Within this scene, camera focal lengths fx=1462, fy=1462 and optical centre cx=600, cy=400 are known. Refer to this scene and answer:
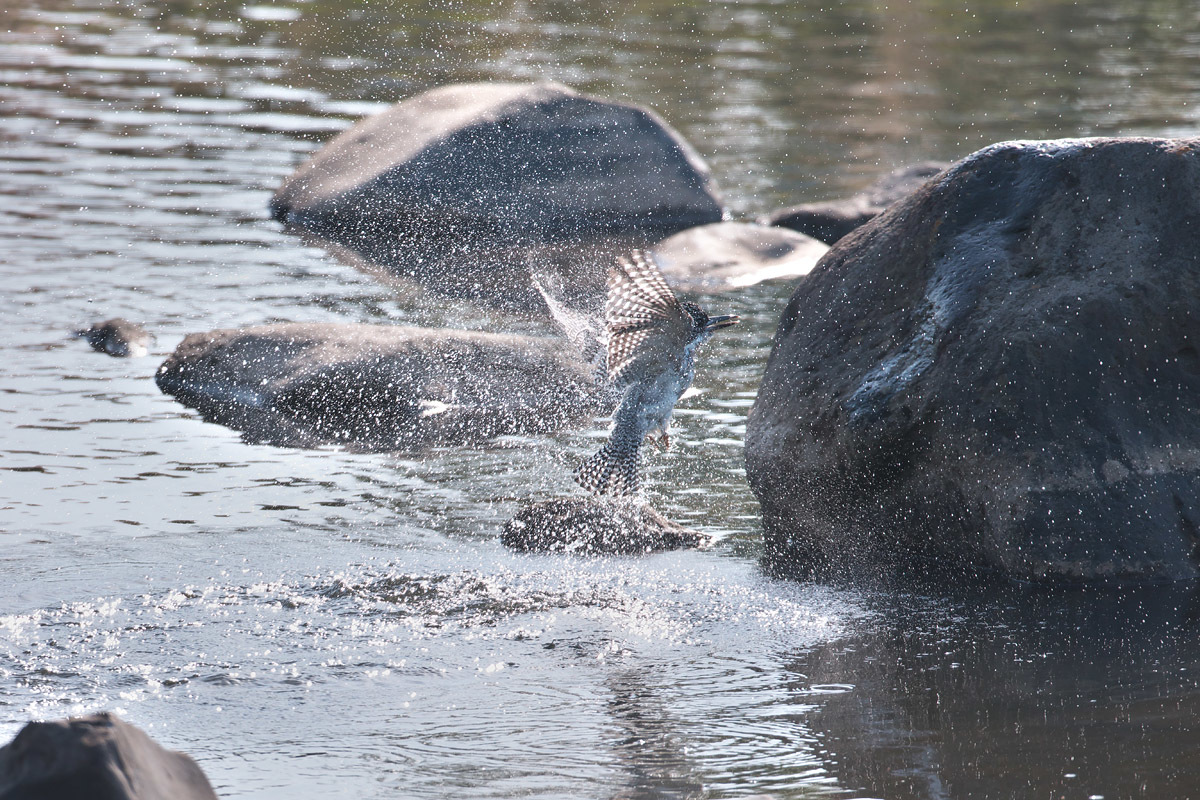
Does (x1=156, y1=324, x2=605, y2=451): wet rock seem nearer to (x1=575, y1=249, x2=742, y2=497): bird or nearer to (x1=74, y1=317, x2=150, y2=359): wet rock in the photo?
(x1=74, y1=317, x2=150, y2=359): wet rock

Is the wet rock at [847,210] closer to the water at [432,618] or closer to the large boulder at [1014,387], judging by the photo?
the water at [432,618]

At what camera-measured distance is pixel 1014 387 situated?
19.9 ft

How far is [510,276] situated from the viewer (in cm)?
1139

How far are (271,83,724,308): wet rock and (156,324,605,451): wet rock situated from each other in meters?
3.53

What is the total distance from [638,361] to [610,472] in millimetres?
545

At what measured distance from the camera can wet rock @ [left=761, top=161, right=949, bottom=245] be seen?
12.6m

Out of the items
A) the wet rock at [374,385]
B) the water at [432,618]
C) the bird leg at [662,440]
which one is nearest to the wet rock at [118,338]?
the water at [432,618]

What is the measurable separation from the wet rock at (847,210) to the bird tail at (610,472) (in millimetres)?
6273

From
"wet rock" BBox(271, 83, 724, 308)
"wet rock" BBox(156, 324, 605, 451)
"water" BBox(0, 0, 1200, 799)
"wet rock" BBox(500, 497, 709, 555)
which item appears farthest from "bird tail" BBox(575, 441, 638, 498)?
"wet rock" BBox(271, 83, 724, 308)

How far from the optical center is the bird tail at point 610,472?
664cm

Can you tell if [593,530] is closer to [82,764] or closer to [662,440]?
[662,440]

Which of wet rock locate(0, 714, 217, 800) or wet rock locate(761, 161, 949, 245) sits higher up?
wet rock locate(0, 714, 217, 800)

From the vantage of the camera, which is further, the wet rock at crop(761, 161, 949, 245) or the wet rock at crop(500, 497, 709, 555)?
the wet rock at crop(761, 161, 949, 245)

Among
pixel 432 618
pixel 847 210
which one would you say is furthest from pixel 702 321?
pixel 847 210
